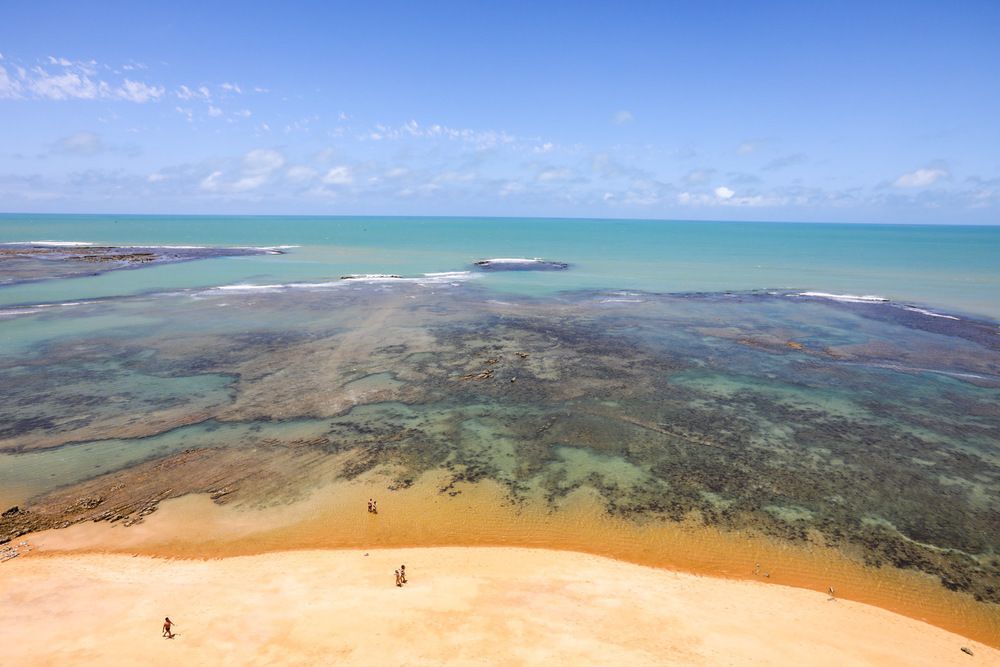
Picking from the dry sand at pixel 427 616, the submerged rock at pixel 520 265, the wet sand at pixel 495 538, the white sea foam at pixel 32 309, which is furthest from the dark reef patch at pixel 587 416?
the submerged rock at pixel 520 265

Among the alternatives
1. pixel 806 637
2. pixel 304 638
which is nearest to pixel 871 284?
pixel 806 637

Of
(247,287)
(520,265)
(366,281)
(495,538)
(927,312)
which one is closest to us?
(495,538)

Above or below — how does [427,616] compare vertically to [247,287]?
below

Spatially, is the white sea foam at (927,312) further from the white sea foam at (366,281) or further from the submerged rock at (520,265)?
the white sea foam at (366,281)

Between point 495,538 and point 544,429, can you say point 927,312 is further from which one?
point 495,538

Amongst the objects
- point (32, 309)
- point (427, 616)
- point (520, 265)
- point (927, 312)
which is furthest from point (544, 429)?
point (520, 265)

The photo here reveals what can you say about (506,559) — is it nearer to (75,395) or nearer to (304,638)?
(304,638)

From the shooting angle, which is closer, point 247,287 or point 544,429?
point 544,429
